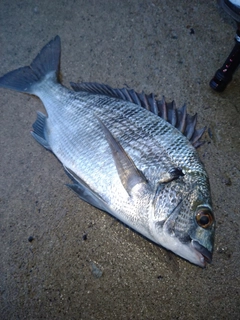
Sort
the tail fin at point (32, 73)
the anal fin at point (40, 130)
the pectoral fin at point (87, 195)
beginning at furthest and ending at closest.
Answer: the tail fin at point (32, 73) < the anal fin at point (40, 130) < the pectoral fin at point (87, 195)

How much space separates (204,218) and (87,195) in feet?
2.34

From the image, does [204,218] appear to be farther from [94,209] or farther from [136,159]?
[94,209]

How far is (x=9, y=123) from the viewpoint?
2.33 m

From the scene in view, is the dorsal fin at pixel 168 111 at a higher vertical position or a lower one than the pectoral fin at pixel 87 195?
higher

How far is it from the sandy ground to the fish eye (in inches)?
17.8

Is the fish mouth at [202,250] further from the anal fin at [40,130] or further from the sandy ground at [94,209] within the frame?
the anal fin at [40,130]

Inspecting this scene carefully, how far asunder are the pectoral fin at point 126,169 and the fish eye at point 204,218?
1.09ft

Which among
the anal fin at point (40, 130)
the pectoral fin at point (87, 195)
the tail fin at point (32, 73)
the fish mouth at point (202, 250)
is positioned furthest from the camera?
the tail fin at point (32, 73)

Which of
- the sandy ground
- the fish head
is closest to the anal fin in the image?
the sandy ground

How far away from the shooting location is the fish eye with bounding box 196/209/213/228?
147cm

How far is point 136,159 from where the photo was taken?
169cm

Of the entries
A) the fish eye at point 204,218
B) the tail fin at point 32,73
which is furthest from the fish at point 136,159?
the tail fin at point 32,73

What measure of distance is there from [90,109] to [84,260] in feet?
3.20

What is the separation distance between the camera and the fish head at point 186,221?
145 cm
